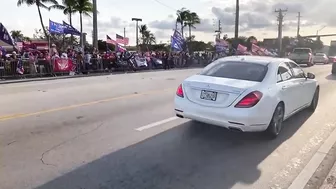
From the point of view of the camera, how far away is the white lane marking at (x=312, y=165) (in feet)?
14.8

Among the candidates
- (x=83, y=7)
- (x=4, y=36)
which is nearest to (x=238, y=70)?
(x=4, y=36)

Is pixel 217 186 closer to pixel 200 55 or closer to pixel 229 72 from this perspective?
pixel 229 72

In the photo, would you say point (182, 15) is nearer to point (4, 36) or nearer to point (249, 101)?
point (4, 36)

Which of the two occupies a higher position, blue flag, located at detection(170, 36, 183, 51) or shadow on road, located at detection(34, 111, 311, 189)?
blue flag, located at detection(170, 36, 183, 51)

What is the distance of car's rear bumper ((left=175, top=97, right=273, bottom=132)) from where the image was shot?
19.0 ft

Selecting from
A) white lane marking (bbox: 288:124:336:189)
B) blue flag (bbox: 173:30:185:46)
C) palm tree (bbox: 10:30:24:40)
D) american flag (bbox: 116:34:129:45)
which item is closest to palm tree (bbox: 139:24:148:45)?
palm tree (bbox: 10:30:24:40)

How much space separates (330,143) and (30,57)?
16303mm

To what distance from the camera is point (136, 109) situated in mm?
8945

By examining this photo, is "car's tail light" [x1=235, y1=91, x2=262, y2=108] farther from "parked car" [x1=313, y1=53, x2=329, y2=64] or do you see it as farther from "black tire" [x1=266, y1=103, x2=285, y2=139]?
"parked car" [x1=313, y1=53, x2=329, y2=64]

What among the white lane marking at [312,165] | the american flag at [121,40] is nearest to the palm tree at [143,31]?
the american flag at [121,40]

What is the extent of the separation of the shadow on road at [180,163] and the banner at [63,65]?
14.5 meters

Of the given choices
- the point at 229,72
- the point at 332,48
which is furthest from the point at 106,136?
the point at 332,48

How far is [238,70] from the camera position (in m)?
6.77

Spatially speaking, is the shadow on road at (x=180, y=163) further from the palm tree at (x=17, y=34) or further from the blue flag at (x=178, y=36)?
the palm tree at (x=17, y=34)
